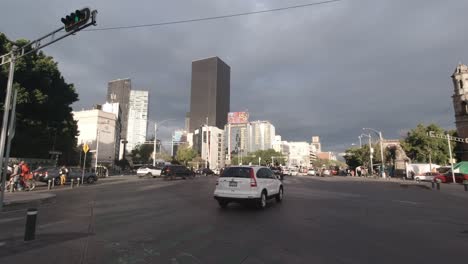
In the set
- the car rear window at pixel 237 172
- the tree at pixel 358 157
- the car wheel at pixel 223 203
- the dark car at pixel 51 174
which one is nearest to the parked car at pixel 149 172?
the dark car at pixel 51 174

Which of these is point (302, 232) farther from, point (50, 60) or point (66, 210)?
point (50, 60)

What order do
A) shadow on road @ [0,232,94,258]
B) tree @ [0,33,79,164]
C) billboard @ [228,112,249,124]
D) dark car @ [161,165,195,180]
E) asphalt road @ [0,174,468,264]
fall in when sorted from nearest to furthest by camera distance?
1. asphalt road @ [0,174,468,264]
2. shadow on road @ [0,232,94,258]
3. tree @ [0,33,79,164]
4. dark car @ [161,165,195,180]
5. billboard @ [228,112,249,124]

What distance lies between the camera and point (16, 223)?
9.56 meters

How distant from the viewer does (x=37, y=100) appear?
111 ft

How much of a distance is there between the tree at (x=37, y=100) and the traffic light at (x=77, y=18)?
23.6 m

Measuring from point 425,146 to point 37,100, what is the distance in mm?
69607

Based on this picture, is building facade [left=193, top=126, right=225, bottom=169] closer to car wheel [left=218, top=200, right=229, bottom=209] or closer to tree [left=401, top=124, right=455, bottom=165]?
tree [left=401, top=124, right=455, bottom=165]

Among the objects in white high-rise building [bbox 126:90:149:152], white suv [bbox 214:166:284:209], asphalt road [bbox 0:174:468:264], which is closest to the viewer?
asphalt road [bbox 0:174:468:264]

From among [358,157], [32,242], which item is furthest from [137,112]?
[32,242]

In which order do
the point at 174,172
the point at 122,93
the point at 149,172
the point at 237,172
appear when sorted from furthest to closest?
the point at 122,93, the point at 149,172, the point at 174,172, the point at 237,172

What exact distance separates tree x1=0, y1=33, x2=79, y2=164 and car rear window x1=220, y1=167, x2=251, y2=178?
28092mm

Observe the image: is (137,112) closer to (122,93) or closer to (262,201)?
(122,93)

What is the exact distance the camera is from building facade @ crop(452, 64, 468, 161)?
2849 inches

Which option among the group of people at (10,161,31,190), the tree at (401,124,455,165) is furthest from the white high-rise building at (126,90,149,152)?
the group of people at (10,161,31,190)
